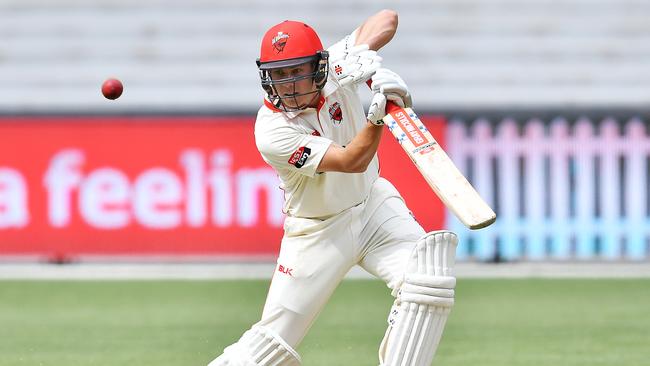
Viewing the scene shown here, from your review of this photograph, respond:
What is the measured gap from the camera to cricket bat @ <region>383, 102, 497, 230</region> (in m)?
4.16

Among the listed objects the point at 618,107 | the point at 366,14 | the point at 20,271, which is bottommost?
the point at 20,271

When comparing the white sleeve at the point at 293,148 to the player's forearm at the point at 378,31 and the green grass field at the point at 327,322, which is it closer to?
the player's forearm at the point at 378,31

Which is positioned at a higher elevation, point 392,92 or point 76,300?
point 392,92

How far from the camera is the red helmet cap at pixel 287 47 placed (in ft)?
14.5

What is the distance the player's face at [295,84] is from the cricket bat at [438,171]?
0.32 metres

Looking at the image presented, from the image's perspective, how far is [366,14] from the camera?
40.4ft

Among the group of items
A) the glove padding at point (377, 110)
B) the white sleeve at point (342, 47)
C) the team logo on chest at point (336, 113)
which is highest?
the white sleeve at point (342, 47)

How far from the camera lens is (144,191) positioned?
10664 millimetres

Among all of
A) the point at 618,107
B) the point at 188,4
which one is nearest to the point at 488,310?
the point at 618,107

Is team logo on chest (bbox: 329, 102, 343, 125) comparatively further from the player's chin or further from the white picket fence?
the white picket fence

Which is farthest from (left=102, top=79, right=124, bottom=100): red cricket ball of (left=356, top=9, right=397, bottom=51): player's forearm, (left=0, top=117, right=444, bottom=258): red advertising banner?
(left=0, top=117, right=444, bottom=258): red advertising banner

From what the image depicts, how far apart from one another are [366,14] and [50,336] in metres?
6.07

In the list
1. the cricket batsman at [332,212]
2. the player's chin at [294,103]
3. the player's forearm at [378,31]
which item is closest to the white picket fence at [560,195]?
the player's forearm at [378,31]

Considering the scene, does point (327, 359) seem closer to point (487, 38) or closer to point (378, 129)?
point (378, 129)
